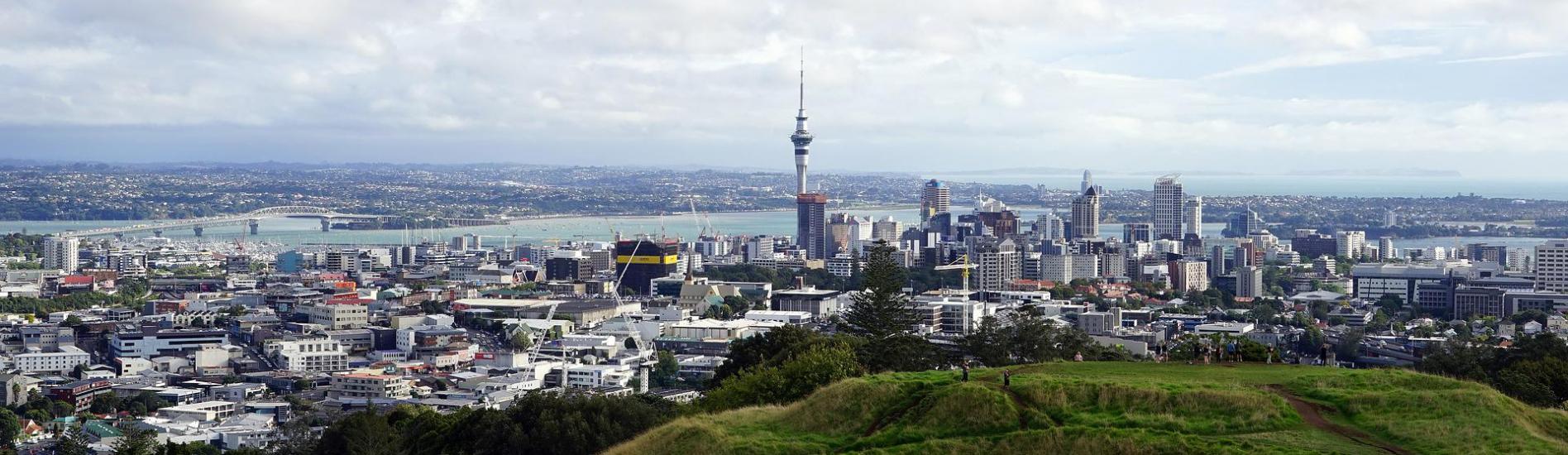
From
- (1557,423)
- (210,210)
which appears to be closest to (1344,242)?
(1557,423)

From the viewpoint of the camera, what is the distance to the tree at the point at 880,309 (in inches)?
1057

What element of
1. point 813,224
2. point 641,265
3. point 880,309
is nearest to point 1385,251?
point 813,224

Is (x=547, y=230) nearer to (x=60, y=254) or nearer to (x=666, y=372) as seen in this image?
(x=60, y=254)

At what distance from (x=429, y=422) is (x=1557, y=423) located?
1430cm

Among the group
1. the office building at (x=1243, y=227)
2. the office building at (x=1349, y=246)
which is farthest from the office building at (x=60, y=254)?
the office building at (x=1243, y=227)

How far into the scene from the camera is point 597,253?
81.2m

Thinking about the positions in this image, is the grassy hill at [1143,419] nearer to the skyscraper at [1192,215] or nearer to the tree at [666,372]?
the tree at [666,372]

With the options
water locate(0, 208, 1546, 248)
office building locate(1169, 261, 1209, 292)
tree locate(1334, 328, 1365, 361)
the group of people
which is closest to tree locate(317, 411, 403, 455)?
the group of people

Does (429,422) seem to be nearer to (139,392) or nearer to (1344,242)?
(139,392)

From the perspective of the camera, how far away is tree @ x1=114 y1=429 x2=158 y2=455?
21688mm

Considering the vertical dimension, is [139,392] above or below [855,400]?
below

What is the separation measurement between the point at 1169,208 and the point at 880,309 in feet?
278

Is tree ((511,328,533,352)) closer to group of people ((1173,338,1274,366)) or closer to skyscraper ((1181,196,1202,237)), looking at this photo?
group of people ((1173,338,1274,366))

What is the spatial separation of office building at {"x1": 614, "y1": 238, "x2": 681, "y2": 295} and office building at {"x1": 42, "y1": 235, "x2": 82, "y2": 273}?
26.0m
